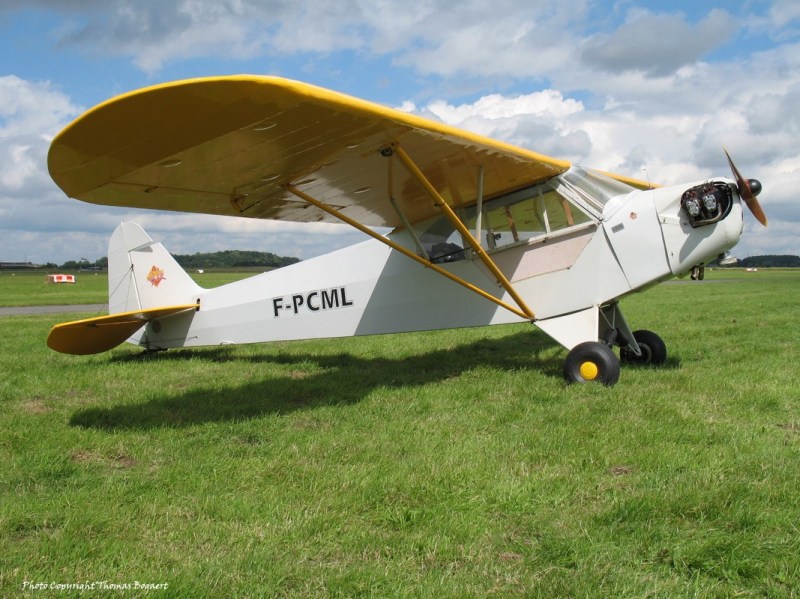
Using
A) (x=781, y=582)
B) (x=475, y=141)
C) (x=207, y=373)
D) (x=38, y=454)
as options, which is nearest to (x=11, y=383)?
(x=207, y=373)

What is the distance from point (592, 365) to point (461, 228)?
1.84 metres

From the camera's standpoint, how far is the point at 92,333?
666cm

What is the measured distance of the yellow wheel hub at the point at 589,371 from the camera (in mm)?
5812

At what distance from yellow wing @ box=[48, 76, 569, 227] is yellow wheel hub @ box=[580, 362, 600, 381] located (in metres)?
2.14

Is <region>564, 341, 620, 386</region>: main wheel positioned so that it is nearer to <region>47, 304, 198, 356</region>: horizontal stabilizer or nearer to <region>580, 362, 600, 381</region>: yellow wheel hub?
<region>580, 362, 600, 381</region>: yellow wheel hub

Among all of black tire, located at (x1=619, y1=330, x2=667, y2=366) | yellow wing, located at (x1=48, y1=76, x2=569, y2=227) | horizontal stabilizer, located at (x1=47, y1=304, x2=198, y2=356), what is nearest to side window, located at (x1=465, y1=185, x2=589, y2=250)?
A: yellow wing, located at (x1=48, y1=76, x2=569, y2=227)

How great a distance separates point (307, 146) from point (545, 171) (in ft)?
9.32

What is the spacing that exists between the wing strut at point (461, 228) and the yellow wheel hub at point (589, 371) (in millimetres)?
977

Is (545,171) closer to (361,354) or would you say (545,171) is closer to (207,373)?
(361,354)

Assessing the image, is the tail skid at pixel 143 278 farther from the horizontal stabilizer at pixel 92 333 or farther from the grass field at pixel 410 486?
the grass field at pixel 410 486

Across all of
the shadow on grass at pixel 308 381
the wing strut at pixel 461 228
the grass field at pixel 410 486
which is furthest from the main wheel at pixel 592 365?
the wing strut at pixel 461 228

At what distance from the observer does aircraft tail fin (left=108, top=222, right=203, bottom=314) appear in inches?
350

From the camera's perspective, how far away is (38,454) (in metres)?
4.13

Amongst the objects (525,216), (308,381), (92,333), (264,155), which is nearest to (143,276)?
(92,333)
